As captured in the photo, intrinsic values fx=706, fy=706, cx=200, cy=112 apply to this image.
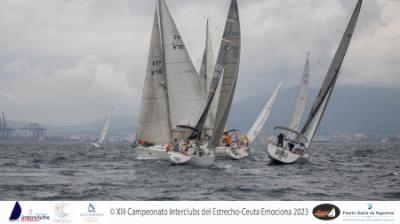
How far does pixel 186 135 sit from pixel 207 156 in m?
3.00

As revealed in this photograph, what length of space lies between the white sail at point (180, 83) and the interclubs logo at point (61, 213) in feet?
57.5

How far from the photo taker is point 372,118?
1126 inches

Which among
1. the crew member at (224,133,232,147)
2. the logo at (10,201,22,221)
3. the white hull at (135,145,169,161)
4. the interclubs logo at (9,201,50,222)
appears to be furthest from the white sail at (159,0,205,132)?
the logo at (10,201,22,221)

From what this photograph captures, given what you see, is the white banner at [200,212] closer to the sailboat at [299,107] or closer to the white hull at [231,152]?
the sailboat at [299,107]

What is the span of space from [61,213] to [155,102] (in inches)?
750

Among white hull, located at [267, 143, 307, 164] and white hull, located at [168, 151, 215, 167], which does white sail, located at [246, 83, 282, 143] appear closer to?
white hull, located at [267, 143, 307, 164]

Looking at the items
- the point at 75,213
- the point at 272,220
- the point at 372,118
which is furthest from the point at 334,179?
the point at 75,213

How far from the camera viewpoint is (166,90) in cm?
3159

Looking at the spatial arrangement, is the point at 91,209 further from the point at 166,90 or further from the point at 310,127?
the point at 310,127

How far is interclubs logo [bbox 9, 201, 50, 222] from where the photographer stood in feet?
42.1

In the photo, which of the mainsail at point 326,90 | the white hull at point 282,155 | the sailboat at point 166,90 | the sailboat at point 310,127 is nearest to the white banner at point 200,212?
the sailboat at point 166,90

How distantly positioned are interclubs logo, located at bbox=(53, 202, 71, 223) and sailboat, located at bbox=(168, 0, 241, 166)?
14.2m

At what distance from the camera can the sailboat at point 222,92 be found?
1067 inches

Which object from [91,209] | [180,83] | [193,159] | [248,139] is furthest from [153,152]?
[91,209]
